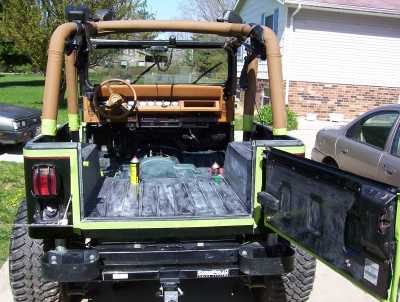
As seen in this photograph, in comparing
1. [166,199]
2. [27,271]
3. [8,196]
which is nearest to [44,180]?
[27,271]

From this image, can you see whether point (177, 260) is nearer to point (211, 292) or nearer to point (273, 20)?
point (211, 292)

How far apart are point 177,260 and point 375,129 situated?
3783 mm

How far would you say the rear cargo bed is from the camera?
367 centimetres

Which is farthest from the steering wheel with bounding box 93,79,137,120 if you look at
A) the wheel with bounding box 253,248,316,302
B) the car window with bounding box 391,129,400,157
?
the car window with bounding box 391,129,400,157

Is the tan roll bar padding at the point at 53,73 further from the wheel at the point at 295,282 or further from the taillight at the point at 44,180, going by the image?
the wheel at the point at 295,282

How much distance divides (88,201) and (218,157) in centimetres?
236

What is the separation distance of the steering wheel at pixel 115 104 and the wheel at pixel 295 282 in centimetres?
242

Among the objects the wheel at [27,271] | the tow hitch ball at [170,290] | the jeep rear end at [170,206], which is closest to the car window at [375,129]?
the jeep rear end at [170,206]

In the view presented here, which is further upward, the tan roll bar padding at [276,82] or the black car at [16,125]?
the tan roll bar padding at [276,82]

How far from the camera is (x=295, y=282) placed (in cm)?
388

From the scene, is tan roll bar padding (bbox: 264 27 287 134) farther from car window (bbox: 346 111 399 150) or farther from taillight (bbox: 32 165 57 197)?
car window (bbox: 346 111 399 150)

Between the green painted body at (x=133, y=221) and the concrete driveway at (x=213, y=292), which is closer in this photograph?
the green painted body at (x=133, y=221)

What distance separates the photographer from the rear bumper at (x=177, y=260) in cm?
331

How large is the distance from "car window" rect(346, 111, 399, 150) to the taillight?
3944mm
